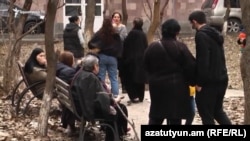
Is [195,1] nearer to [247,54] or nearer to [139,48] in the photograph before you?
[139,48]

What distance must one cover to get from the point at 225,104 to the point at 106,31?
2.53 metres

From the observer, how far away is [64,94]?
8664 millimetres

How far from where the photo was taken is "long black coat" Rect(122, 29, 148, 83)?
11461mm

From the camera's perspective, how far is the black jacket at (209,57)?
7777mm

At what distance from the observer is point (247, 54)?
6152mm

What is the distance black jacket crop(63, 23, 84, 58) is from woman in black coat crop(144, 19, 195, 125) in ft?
18.5

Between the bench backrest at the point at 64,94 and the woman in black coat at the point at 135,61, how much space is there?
258 cm

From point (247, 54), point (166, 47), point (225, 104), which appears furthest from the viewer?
point (225, 104)

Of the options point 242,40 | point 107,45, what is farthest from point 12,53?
point 242,40

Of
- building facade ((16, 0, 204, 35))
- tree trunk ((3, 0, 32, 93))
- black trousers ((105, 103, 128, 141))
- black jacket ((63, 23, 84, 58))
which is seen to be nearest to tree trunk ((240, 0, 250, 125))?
black trousers ((105, 103, 128, 141))

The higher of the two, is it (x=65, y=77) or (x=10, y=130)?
(x=65, y=77)

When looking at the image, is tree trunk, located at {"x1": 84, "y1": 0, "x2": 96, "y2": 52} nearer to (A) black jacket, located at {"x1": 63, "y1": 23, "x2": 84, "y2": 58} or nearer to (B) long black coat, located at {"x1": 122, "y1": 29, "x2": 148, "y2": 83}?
(A) black jacket, located at {"x1": 63, "y1": 23, "x2": 84, "y2": 58}

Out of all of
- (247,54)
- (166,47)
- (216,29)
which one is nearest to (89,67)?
(166,47)

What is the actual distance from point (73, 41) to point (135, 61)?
2.29 m
